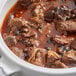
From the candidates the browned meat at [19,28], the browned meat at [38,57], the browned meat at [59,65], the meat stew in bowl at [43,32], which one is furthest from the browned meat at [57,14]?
the browned meat at [59,65]

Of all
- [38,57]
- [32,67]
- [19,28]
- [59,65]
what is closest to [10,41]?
[19,28]

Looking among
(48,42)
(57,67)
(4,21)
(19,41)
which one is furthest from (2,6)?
(57,67)

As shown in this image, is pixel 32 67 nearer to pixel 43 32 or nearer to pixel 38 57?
pixel 38 57

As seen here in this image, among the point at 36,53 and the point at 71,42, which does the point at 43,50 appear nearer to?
the point at 36,53

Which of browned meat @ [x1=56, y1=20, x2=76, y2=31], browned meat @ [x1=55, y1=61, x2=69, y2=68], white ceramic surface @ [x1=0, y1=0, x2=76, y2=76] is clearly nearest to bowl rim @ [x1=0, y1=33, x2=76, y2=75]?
white ceramic surface @ [x1=0, y1=0, x2=76, y2=76]

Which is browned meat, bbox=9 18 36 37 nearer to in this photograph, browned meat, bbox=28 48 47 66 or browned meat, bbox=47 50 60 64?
browned meat, bbox=28 48 47 66

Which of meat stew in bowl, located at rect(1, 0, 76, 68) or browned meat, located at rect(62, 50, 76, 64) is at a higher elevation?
meat stew in bowl, located at rect(1, 0, 76, 68)
